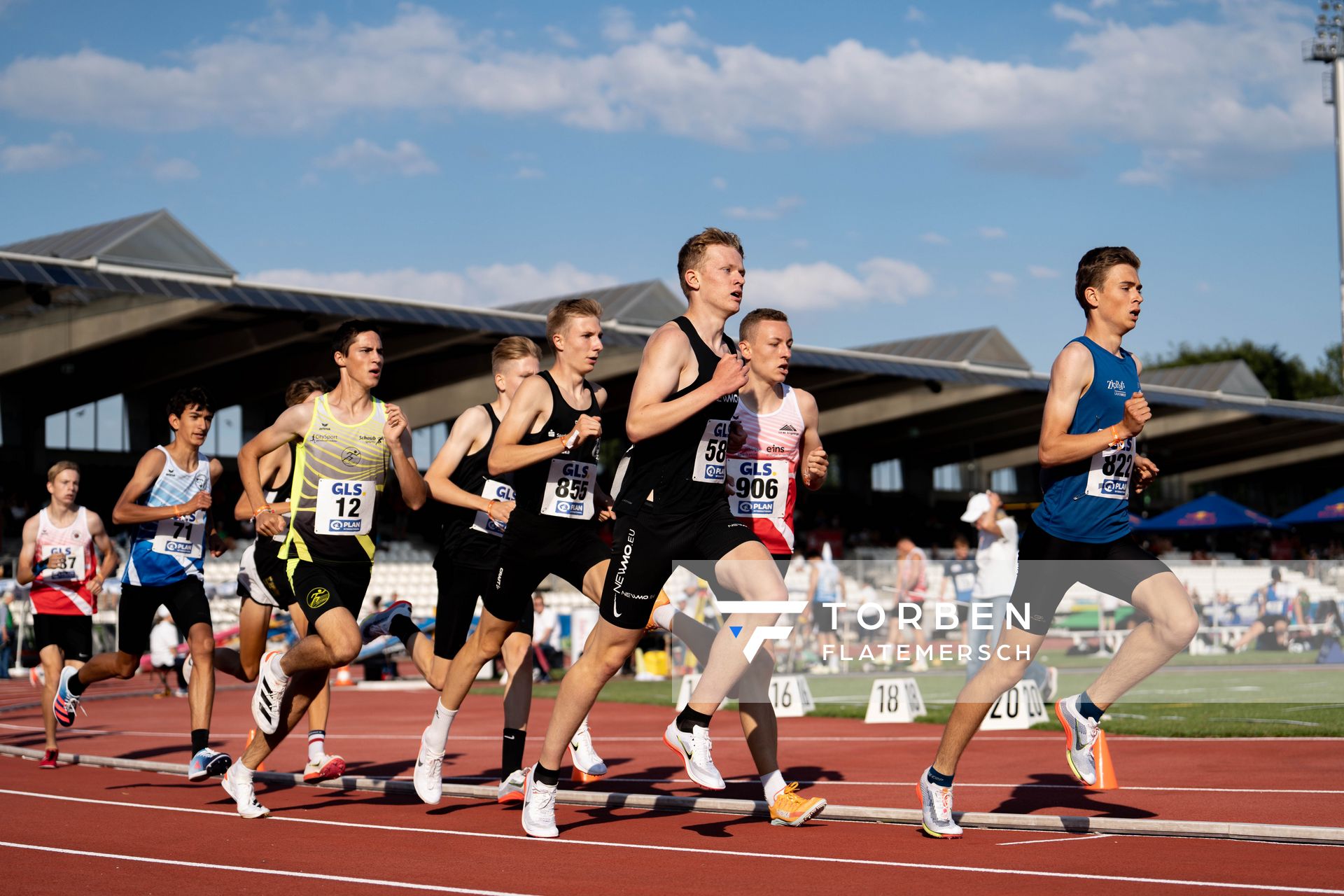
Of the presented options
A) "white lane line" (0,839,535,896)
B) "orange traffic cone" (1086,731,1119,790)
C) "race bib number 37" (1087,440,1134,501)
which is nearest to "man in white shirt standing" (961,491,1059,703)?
"orange traffic cone" (1086,731,1119,790)

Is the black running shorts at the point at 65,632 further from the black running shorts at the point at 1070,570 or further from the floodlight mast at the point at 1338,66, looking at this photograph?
the floodlight mast at the point at 1338,66

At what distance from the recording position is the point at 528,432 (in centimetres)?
717

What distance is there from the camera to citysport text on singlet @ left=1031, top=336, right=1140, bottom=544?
19.3ft

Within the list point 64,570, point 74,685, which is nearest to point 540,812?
point 74,685

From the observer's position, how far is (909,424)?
162 feet

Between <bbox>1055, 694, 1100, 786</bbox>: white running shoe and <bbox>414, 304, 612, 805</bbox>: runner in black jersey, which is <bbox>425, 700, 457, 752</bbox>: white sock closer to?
<bbox>414, 304, 612, 805</bbox>: runner in black jersey

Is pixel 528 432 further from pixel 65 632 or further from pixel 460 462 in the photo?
pixel 65 632

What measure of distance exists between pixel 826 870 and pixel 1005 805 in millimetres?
2014

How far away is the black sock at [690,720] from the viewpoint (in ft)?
19.8

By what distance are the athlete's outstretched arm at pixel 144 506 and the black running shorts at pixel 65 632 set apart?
2.06 m

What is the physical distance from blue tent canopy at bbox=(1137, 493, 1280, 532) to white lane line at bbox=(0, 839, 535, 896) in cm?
3014

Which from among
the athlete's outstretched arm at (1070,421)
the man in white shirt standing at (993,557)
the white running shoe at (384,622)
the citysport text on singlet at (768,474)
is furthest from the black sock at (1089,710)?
the man in white shirt standing at (993,557)

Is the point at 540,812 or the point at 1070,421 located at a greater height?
the point at 1070,421

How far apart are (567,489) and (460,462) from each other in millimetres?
1355
